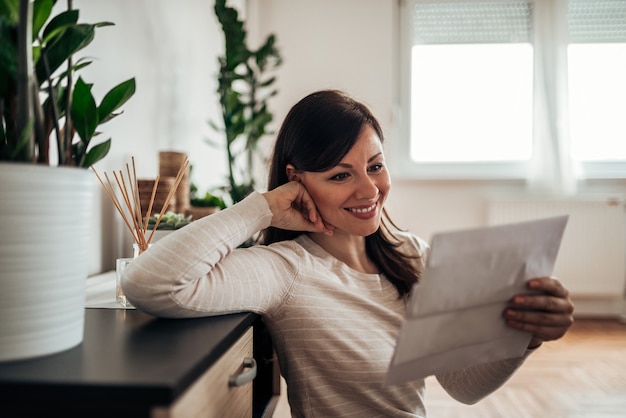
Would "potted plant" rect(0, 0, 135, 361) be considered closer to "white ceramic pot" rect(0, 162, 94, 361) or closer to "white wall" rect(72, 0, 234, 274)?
"white ceramic pot" rect(0, 162, 94, 361)

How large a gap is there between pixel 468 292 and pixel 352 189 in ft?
Result: 1.39

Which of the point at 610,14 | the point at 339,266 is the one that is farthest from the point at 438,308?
the point at 610,14

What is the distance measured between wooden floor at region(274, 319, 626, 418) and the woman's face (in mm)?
1416

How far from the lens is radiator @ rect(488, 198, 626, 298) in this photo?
4.01 m

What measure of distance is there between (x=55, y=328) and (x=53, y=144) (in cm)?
76

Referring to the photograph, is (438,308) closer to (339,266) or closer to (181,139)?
(339,266)

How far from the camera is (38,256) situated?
0.60 m

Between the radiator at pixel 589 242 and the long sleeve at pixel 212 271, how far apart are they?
3408 mm

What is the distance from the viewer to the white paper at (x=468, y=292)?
0.68 metres

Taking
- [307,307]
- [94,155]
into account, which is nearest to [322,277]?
[307,307]

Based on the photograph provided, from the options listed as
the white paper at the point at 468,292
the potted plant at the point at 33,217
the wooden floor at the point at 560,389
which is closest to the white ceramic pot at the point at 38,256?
the potted plant at the point at 33,217

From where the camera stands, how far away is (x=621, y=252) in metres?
4.02

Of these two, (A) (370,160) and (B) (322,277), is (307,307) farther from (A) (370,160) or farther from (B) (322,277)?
(A) (370,160)

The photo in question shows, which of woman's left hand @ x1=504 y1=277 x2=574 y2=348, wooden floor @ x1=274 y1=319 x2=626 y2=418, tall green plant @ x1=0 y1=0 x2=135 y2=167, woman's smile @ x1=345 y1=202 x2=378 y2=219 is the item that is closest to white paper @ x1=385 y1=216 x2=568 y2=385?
woman's left hand @ x1=504 y1=277 x2=574 y2=348
